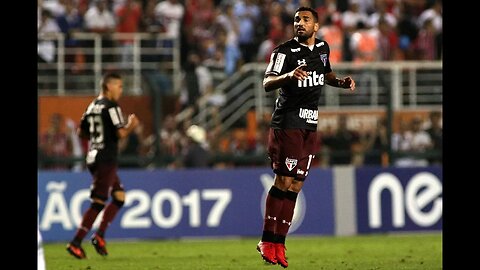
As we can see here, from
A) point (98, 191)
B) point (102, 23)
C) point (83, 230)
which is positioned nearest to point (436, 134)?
point (102, 23)

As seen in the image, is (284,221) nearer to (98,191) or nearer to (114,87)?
(98,191)

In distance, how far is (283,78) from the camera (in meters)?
10.8

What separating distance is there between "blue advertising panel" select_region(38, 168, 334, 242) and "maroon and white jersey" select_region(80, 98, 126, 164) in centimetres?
434

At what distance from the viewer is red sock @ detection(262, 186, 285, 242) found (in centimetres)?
1126

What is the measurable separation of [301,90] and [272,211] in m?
1.23

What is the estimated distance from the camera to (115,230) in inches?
744

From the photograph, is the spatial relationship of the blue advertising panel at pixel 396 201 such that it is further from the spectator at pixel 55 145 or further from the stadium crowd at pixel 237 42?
the spectator at pixel 55 145

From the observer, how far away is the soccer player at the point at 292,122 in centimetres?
1123

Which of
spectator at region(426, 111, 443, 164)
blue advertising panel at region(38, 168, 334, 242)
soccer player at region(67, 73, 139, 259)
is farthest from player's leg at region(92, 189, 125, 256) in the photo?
spectator at region(426, 111, 443, 164)

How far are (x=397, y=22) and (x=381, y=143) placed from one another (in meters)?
5.33

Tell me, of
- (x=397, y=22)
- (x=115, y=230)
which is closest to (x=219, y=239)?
(x=115, y=230)

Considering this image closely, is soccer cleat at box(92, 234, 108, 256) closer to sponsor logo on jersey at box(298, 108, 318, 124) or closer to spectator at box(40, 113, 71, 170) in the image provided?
sponsor logo on jersey at box(298, 108, 318, 124)

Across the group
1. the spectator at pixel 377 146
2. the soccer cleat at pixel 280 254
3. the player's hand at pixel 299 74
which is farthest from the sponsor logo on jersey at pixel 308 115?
the spectator at pixel 377 146
